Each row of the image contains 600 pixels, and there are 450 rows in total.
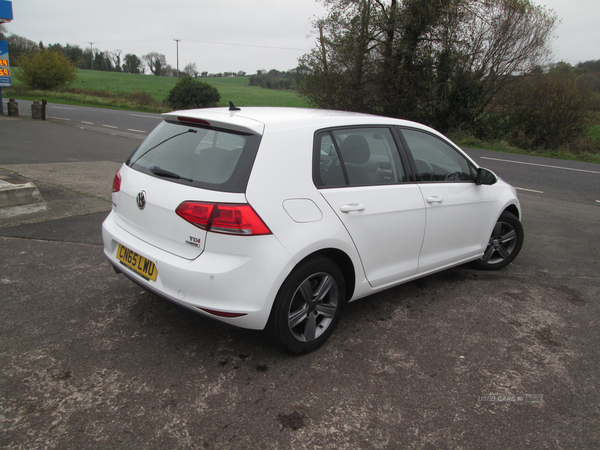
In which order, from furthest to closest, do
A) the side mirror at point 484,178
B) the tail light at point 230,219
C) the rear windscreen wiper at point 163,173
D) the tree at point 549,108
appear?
the tree at point 549,108, the side mirror at point 484,178, the rear windscreen wiper at point 163,173, the tail light at point 230,219

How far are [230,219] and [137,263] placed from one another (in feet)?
2.77

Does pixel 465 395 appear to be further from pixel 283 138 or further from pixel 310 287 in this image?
pixel 283 138

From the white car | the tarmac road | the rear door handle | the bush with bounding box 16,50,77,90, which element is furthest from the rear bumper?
the bush with bounding box 16,50,77,90

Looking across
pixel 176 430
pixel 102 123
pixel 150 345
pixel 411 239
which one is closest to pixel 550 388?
pixel 411 239

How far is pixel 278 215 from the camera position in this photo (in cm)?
264

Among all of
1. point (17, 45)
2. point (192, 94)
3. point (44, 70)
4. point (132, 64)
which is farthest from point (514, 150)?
point (132, 64)

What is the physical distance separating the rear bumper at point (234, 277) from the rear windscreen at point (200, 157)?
335 mm

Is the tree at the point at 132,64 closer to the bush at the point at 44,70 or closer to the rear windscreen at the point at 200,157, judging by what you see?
the bush at the point at 44,70

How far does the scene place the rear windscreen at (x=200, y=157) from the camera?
2.66 metres

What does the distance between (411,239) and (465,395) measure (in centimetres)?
124

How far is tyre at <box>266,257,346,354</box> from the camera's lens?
2.75 metres

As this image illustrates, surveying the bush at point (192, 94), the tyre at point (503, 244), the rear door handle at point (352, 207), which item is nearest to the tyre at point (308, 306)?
the rear door handle at point (352, 207)

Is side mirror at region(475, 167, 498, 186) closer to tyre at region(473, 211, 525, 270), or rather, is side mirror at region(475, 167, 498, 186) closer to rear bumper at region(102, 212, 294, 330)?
tyre at region(473, 211, 525, 270)

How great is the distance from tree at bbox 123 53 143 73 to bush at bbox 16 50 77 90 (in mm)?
74177
